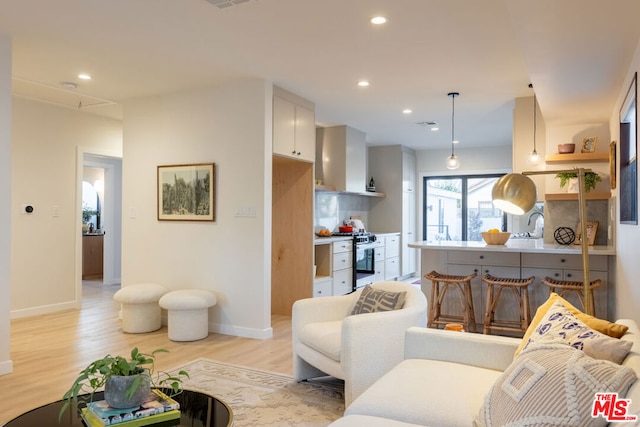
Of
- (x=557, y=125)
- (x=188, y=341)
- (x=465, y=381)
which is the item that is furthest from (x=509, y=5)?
(x=188, y=341)

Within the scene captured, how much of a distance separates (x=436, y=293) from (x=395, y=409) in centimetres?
291

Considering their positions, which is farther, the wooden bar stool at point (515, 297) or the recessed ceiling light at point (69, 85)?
the recessed ceiling light at point (69, 85)

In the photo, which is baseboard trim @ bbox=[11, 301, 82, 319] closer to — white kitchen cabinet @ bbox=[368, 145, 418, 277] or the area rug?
the area rug

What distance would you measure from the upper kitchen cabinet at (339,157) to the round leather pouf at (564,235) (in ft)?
9.74

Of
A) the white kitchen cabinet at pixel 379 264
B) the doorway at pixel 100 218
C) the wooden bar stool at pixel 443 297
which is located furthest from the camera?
the doorway at pixel 100 218

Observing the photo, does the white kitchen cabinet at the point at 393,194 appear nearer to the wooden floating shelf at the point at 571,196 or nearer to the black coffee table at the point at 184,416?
the wooden floating shelf at the point at 571,196

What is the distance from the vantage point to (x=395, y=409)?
182 cm

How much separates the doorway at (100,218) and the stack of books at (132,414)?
4886mm

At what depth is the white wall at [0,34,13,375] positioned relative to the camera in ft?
11.6

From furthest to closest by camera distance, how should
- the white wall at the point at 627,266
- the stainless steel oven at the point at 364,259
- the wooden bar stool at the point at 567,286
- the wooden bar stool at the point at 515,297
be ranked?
the stainless steel oven at the point at 364,259 < the wooden bar stool at the point at 515,297 < the wooden bar stool at the point at 567,286 < the white wall at the point at 627,266

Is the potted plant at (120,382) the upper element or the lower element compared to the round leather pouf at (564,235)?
lower

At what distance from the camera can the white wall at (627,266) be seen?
2.78 m

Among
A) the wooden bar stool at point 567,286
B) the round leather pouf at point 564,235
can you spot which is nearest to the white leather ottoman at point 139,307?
the wooden bar stool at point 567,286

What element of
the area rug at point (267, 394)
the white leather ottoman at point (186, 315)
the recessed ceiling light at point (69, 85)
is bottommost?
the area rug at point (267, 394)
